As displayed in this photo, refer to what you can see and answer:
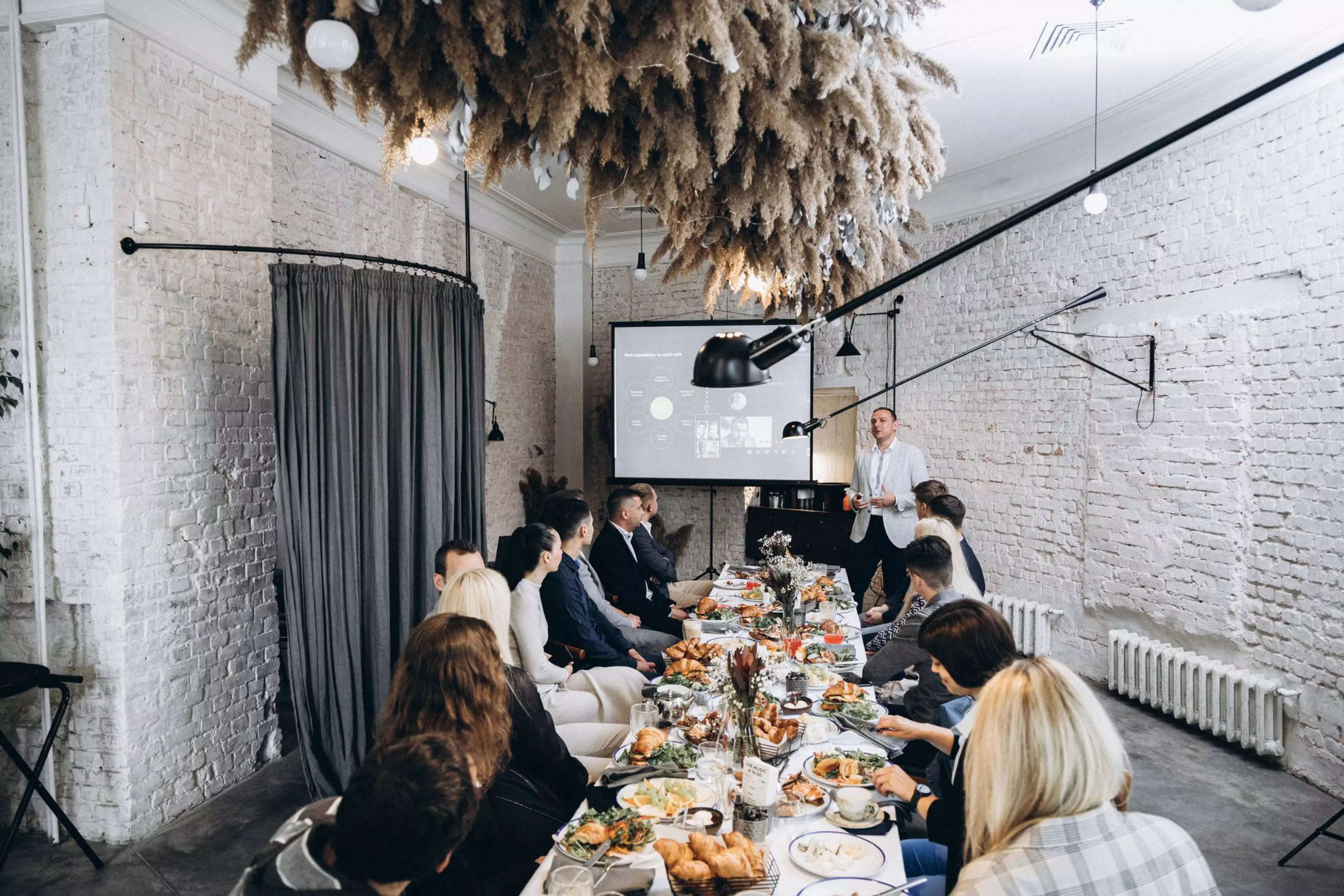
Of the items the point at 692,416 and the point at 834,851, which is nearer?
the point at 834,851

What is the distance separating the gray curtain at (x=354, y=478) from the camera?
3.59 metres

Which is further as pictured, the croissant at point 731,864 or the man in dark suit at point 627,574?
the man in dark suit at point 627,574

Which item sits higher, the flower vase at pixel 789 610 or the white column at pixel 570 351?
the white column at pixel 570 351

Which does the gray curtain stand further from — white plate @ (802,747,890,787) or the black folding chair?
white plate @ (802,747,890,787)

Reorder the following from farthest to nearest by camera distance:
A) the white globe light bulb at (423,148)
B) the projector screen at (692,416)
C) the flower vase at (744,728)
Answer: the projector screen at (692,416), the flower vase at (744,728), the white globe light bulb at (423,148)

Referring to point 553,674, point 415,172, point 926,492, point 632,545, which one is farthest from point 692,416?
point 553,674

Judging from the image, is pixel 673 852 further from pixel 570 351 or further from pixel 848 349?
pixel 570 351

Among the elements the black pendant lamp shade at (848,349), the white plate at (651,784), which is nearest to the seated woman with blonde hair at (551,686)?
the white plate at (651,784)

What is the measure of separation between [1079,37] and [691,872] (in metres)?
4.30

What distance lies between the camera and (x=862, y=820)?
1.96 m

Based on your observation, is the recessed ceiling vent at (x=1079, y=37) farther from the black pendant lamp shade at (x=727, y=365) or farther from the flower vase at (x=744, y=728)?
the flower vase at (x=744, y=728)

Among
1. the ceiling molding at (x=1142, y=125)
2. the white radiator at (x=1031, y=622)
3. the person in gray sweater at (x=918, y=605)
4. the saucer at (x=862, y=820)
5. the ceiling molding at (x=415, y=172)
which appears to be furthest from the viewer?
the white radiator at (x=1031, y=622)

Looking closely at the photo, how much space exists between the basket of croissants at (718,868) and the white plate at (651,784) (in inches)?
10.7

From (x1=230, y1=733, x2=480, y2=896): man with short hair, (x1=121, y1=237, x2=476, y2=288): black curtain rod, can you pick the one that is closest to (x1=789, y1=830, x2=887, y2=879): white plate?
(x1=230, y1=733, x2=480, y2=896): man with short hair
